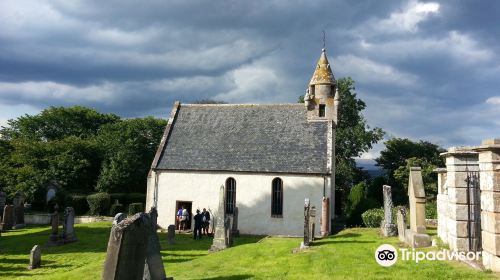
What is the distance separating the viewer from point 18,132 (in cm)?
5588

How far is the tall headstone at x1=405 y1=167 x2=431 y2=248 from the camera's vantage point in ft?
44.3

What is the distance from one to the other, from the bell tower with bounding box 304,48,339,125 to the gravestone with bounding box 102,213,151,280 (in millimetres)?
22613

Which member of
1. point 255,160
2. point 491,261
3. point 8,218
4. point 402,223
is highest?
point 255,160

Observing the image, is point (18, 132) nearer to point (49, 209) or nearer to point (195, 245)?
point (49, 209)

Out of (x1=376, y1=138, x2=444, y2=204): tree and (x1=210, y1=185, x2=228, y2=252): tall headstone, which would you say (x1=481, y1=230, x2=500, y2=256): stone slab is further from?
(x1=376, y1=138, x2=444, y2=204): tree

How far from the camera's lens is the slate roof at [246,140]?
28.0 m

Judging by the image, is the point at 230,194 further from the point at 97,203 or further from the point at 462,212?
the point at 462,212

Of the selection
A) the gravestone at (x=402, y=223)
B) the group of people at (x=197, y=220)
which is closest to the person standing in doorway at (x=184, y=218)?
the group of people at (x=197, y=220)

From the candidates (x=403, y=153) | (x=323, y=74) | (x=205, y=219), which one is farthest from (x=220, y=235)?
(x=403, y=153)

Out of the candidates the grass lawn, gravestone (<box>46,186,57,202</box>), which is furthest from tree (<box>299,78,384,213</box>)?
gravestone (<box>46,186,57,202</box>)

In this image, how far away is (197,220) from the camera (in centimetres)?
2492

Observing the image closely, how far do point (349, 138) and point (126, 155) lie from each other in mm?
25665

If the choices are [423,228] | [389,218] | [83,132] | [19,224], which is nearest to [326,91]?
[389,218]

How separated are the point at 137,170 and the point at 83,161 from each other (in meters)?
5.96
